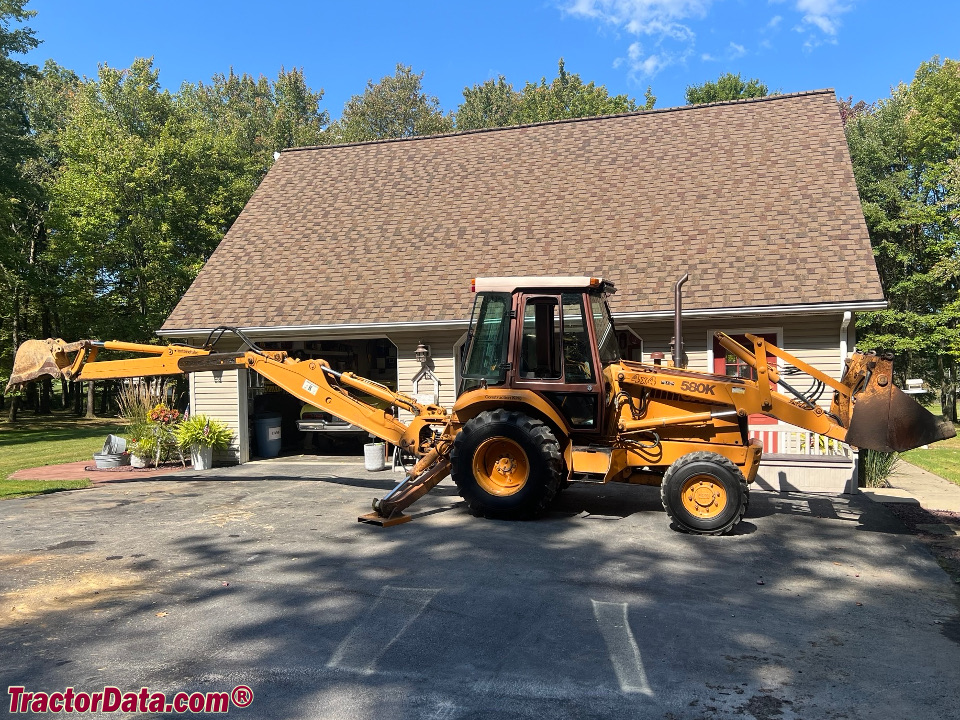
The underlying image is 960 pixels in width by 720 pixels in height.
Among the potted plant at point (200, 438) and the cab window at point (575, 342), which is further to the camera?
the potted plant at point (200, 438)

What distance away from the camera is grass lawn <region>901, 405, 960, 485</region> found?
41.4 feet

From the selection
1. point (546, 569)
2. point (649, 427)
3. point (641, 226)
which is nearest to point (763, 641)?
point (546, 569)

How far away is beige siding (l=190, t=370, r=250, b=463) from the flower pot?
452 mm

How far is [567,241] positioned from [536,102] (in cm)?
3612

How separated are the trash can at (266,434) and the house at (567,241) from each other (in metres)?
0.61

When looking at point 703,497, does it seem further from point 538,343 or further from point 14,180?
point 14,180

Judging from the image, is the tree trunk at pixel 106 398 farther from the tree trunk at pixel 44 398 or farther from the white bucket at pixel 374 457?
the white bucket at pixel 374 457

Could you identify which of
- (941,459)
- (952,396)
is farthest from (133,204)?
(952,396)

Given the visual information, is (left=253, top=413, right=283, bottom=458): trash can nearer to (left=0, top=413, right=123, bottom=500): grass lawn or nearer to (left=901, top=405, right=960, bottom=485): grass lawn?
(left=0, top=413, right=123, bottom=500): grass lawn

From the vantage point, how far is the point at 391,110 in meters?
52.1

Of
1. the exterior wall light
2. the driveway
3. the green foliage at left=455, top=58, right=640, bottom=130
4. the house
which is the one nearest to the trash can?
the house

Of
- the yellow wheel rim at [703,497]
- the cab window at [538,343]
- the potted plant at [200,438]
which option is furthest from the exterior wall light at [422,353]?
the yellow wheel rim at [703,497]

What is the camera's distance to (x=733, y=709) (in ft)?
12.5

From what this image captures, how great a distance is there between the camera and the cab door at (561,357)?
8039 mm
